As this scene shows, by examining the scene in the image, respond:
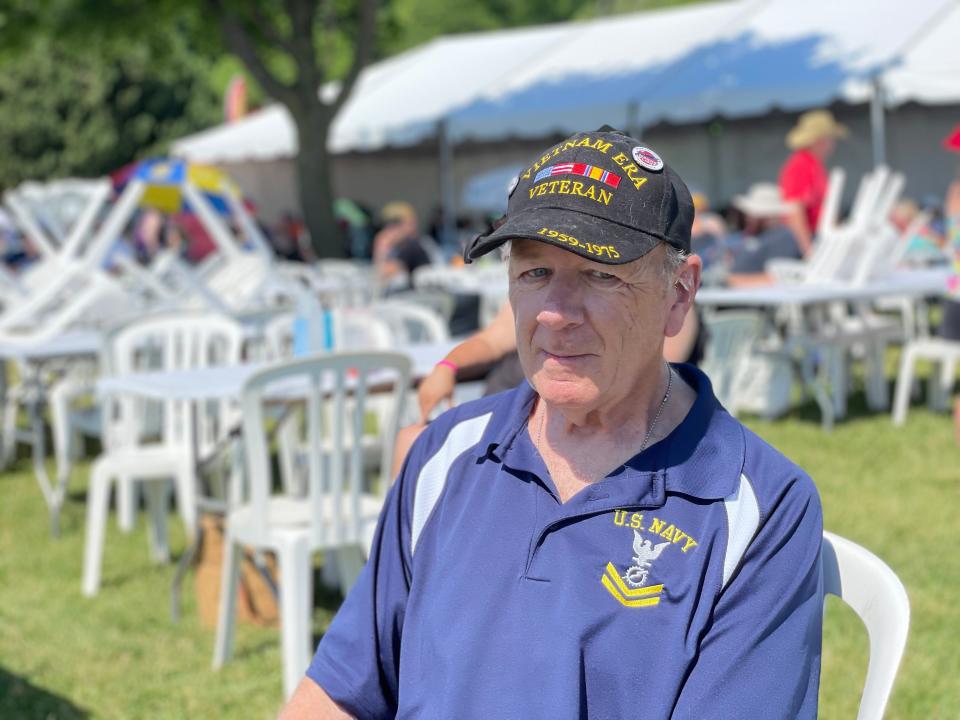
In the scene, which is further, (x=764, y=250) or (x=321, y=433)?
(x=764, y=250)

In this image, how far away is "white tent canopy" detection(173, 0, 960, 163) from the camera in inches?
571

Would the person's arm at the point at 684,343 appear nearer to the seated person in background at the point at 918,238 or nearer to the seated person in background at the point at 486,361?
the seated person in background at the point at 486,361

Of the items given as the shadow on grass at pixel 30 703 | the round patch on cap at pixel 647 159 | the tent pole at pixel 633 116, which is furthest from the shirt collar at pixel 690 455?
the tent pole at pixel 633 116

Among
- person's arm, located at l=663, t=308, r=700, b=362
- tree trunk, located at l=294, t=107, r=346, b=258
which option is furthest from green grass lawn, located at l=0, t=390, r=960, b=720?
tree trunk, located at l=294, t=107, r=346, b=258

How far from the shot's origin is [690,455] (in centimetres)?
172

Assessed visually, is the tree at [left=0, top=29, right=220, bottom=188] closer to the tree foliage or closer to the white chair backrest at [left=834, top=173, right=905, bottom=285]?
the tree foliage

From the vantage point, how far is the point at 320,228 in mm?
16266

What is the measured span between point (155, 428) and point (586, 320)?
4.80m

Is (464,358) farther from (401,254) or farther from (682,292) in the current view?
(401,254)

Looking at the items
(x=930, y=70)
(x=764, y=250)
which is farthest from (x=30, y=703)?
(x=930, y=70)

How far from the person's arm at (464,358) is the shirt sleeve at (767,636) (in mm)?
1336

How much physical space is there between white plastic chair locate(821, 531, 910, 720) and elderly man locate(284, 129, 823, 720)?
8.3 inches

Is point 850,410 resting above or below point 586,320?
below

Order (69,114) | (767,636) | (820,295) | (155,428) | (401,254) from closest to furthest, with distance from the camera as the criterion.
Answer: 1. (767,636)
2. (155,428)
3. (820,295)
4. (401,254)
5. (69,114)
